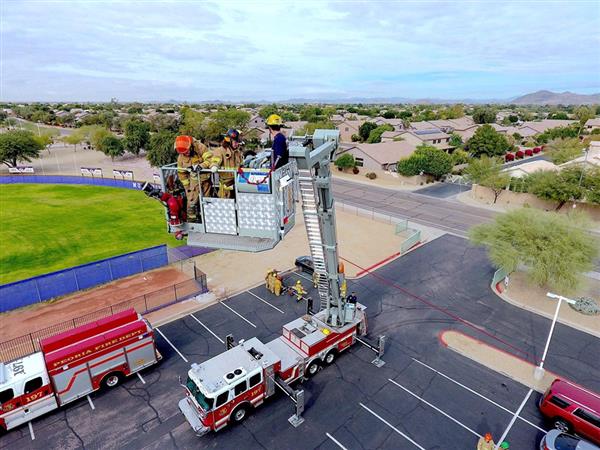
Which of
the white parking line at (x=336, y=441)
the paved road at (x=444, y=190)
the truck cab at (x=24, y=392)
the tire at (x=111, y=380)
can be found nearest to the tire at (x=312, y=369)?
the white parking line at (x=336, y=441)

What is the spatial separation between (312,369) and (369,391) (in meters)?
2.88

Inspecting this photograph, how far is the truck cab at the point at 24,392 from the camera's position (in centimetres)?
1444

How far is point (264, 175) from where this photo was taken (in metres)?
11.6

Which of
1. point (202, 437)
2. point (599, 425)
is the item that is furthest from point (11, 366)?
point (599, 425)

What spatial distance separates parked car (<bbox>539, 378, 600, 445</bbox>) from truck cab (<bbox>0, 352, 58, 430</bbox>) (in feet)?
70.2

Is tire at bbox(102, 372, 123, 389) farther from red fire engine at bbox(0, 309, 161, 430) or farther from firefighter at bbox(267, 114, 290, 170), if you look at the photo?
firefighter at bbox(267, 114, 290, 170)

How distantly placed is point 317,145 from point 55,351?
14329 millimetres

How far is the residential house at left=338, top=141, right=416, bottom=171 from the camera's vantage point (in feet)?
208

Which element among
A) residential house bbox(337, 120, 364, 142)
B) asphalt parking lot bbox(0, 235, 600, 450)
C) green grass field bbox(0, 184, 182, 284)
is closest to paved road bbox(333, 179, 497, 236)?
asphalt parking lot bbox(0, 235, 600, 450)

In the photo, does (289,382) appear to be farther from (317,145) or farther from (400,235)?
(400,235)

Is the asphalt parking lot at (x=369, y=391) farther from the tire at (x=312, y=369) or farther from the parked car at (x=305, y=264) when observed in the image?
the parked car at (x=305, y=264)

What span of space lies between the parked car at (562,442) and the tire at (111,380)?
725 inches

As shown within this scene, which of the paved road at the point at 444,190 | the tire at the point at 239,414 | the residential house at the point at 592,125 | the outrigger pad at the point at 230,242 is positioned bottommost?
the tire at the point at 239,414

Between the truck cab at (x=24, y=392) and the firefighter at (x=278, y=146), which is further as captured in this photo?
the truck cab at (x=24, y=392)
